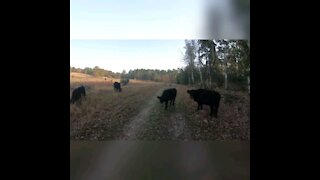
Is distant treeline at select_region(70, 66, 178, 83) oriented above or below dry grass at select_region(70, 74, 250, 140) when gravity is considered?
above

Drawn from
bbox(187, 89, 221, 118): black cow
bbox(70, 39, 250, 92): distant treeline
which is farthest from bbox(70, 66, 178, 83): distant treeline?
bbox(187, 89, 221, 118): black cow

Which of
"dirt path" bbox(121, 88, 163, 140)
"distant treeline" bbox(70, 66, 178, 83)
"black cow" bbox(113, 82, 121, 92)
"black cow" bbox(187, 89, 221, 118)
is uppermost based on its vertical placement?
"distant treeline" bbox(70, 66, 178, 83)

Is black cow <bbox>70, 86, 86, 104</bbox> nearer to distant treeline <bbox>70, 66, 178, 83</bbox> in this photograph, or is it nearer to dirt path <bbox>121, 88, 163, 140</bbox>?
distant treeline <bbox>70, 66, 178, 83</bbox>

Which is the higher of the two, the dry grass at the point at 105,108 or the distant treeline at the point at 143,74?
the distant treeline at the point at 143,74

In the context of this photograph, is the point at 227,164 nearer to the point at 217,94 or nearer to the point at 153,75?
the point at 217,94

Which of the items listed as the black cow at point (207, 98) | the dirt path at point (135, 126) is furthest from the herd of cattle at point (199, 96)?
the dirt path at point (135, 126)

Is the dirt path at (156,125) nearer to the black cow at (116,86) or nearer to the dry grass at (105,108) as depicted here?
the dry grass at (105,108)
